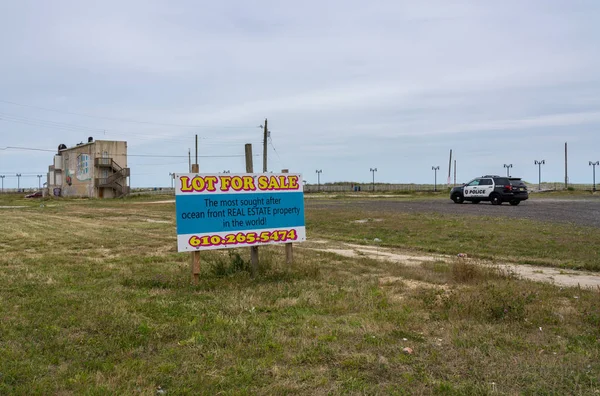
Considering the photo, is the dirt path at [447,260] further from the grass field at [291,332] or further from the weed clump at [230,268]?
the weed clump at [230,268]

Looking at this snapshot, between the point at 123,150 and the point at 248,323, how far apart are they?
6945cm

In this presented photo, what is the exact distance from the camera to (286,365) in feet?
14.9

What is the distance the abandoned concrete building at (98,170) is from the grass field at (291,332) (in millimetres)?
62152

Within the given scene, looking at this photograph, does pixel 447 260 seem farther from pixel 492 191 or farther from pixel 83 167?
pixel 83 167

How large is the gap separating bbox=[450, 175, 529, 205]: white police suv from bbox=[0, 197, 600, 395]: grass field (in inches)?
964

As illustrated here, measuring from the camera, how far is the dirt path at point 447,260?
8938 mm

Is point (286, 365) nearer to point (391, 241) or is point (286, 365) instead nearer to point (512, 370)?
point (512, 370)

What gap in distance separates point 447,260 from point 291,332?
6755 millimetres

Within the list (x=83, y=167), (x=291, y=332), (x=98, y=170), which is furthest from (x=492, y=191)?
→ (x=83, y=167)

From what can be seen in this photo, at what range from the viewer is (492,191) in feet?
107

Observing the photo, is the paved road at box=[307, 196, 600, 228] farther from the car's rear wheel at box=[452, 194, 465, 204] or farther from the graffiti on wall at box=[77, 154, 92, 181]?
A: the graffiti on wall at box=[77, 154, 92, 181]

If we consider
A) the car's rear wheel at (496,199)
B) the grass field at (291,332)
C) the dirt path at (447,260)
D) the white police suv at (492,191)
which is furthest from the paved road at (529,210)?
the grass field at (291,332)

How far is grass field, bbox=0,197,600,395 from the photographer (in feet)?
13.7

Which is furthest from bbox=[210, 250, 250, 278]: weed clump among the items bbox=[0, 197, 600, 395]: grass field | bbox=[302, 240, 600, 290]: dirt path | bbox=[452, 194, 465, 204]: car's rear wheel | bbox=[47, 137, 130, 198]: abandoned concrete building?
bbox=[47, 137, 130, 198]: abandoned concrete building
